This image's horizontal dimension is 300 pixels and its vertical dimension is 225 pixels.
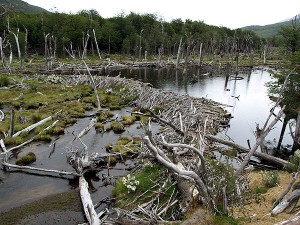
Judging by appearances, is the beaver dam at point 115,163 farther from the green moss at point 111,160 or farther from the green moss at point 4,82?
the green moss at point 4,82

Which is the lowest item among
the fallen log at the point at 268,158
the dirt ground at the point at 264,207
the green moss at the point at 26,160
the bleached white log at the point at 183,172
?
the green moss at the point at 26,160

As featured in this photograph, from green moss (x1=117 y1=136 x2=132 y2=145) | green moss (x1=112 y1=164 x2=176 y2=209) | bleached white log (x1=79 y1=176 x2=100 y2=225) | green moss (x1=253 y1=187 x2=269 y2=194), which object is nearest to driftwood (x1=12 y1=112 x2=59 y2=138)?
green moss (x1=117 y1=136 x2=132 y2=145)

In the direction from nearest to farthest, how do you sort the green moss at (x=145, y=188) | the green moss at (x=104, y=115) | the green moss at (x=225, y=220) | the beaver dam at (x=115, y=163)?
1. the green moss at (x=225, y=220)
2. the beaver dam at (x=115, y=163)
3. the green moss at (x=145, y=188)
4. the green moss at (x=104, y=115)

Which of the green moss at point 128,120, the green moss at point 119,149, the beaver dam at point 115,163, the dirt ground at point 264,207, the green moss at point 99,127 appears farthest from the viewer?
the green moss at point 128,120

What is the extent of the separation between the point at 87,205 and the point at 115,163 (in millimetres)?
6871

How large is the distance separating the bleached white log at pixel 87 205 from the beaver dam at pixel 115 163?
0.06m

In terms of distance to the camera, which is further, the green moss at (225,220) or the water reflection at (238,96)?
the water reflection at (238,96)

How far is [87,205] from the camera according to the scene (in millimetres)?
14180

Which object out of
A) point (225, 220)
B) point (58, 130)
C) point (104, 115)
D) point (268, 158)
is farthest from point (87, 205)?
point (104, 115)

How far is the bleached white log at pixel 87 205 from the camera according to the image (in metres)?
13.4

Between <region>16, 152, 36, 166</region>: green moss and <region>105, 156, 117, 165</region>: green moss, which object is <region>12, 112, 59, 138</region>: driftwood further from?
<region>105, 156, 117, 165</region>: green moss

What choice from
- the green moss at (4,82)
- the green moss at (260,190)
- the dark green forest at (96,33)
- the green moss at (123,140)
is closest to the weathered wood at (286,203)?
the green moss at (260,190)

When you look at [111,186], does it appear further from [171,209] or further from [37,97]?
[37,97]

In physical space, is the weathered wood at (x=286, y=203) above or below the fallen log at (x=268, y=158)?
above
